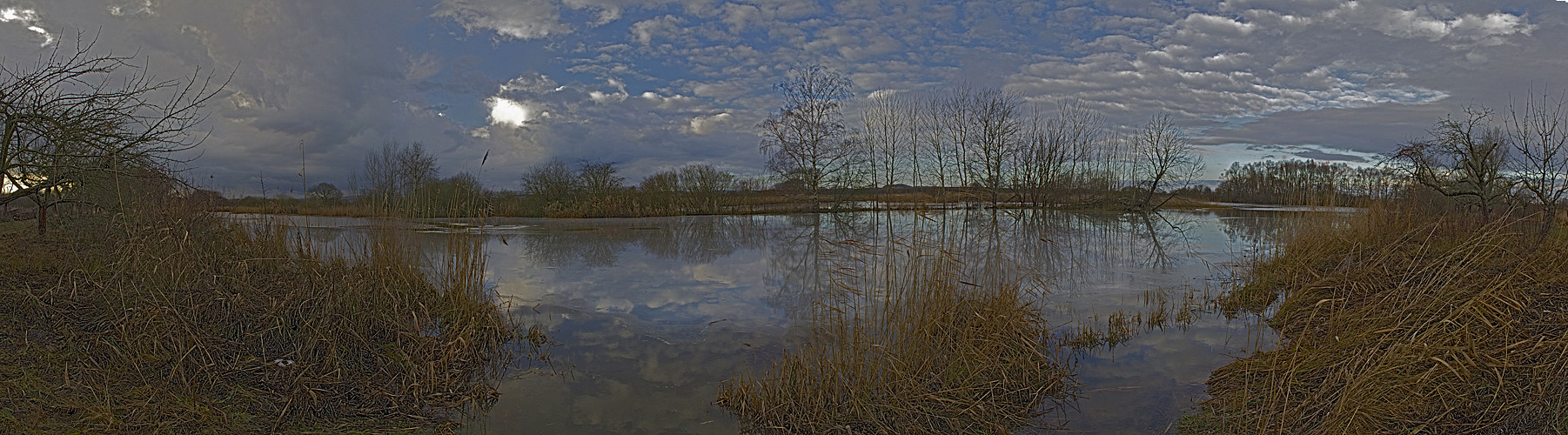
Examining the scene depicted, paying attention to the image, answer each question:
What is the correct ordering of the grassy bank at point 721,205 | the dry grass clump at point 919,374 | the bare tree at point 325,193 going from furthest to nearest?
the grassy bank at point 721,205, the bare tree at point 325,193, the dry grass clump at point 919,374

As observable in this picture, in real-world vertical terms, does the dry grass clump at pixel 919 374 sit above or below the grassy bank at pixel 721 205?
below

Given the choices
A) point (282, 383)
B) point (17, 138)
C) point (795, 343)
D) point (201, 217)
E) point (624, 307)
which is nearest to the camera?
point (282, 383)

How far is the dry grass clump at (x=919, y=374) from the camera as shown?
149 inches

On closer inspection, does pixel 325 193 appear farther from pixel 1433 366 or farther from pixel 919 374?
pixel 1433 366

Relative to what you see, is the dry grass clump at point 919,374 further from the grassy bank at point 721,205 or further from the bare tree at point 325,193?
the grassy bank at point 721,205

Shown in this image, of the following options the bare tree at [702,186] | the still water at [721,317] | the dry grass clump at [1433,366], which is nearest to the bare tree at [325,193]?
the still water at [721,317]

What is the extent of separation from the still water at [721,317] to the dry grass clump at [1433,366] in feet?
1.54

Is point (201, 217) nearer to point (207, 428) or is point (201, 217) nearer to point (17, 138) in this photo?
point (17, 138)

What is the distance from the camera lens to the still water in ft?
13.6

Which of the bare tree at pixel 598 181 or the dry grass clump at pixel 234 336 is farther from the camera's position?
the bare tree at pixel 598 181

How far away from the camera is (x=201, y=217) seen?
233 inches

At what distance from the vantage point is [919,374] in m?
4.03

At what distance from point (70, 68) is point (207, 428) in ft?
17.7

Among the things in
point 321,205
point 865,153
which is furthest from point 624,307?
point 865,153
